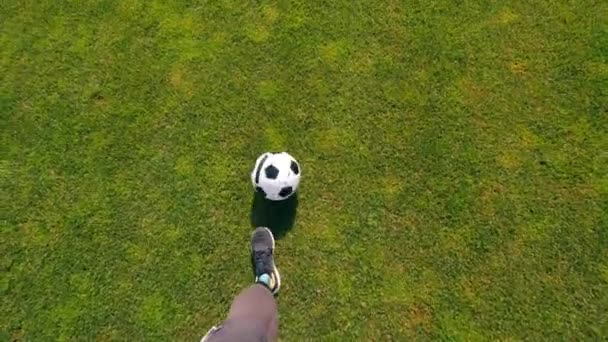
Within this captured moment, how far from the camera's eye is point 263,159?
443 centimetres

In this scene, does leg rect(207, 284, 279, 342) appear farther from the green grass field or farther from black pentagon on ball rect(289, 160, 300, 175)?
black pentagon on ball rect(289, 160, 300, 175)

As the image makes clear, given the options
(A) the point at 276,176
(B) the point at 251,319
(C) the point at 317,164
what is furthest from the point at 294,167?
(B) the point at 251,319

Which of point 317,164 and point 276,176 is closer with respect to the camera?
point 276,176

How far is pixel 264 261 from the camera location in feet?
14.2

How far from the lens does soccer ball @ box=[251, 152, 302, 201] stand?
4.32 metres

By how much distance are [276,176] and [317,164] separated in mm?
475

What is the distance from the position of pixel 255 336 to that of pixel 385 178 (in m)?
1.69

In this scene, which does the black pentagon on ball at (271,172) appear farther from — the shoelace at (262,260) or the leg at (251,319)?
the leg at (251,319)

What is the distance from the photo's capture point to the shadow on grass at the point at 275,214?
4.54 metres

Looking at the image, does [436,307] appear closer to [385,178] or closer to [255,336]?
[385,178]

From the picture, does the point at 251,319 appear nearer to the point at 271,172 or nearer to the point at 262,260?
the point at 262,260

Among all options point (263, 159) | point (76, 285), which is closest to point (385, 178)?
point (263, 159)

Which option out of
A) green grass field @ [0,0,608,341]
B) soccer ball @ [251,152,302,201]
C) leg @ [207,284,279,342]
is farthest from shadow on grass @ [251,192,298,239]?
leg @ [207,284,279,342]

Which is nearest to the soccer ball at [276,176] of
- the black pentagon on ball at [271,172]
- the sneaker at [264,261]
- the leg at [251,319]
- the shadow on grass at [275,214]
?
the black pentagon on ball at [271,172]
